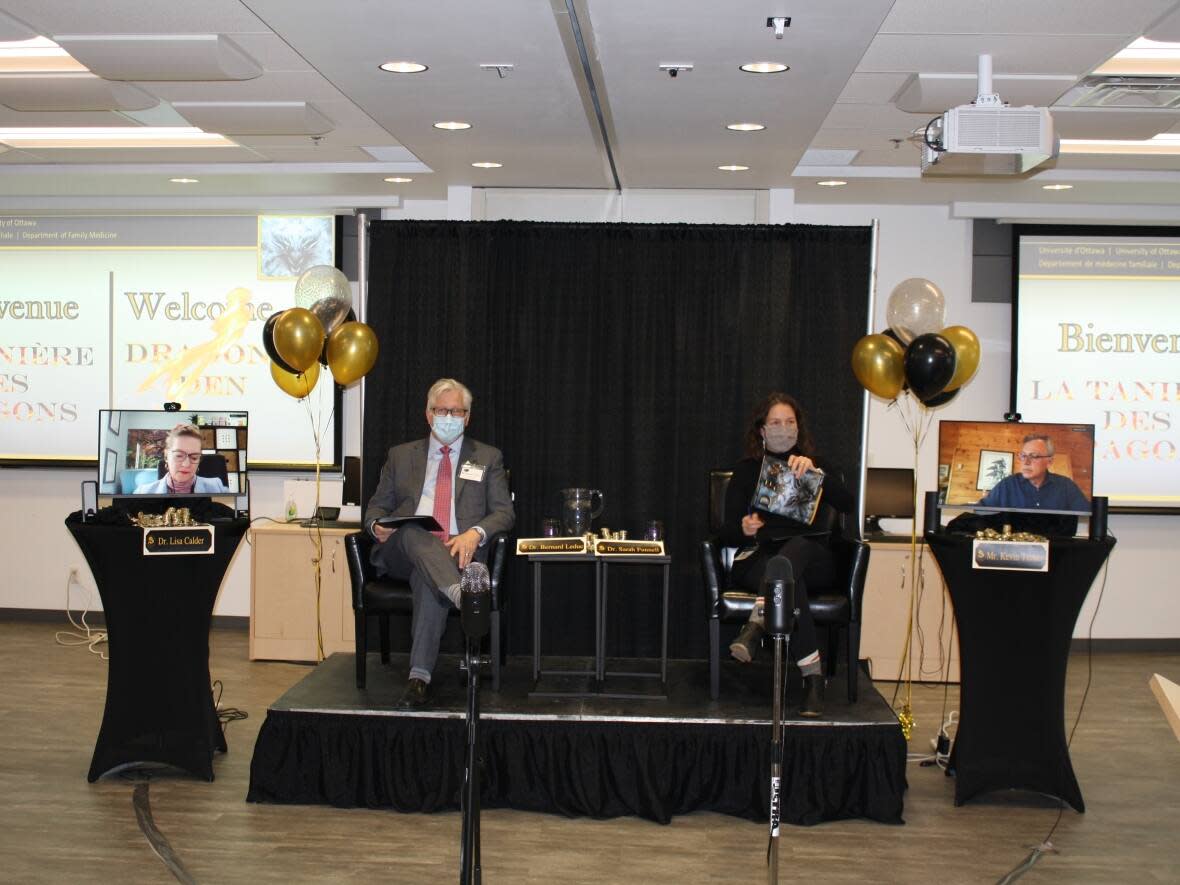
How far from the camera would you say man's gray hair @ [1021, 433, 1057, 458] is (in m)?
4.64

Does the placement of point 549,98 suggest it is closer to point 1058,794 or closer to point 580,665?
point 580,665

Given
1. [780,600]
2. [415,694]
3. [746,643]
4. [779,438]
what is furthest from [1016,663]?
[415,694]

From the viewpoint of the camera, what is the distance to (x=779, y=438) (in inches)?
205

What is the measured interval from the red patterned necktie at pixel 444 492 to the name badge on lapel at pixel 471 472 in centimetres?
10

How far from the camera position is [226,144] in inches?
243

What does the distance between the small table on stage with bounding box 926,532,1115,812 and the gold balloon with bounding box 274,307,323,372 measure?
9.65ft

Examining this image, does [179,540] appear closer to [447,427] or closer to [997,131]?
[447,427]

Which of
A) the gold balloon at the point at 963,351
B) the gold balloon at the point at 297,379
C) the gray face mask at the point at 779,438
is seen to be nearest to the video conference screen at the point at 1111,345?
the gold balloon at the point at 963,351

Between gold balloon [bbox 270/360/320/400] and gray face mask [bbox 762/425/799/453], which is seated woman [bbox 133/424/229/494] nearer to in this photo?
gold balloon [bbox 270/360/320/400]

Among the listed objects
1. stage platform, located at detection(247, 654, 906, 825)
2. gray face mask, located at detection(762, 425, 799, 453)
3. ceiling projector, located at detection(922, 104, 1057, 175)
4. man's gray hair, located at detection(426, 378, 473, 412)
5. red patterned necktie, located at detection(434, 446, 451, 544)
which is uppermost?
ceiling projector, located at detection(922, 104, 1057, 175)

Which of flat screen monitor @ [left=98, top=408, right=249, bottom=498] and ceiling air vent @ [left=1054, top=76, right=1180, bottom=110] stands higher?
ceiling air vent @ [left=1054, top=76, right=1180, bottom=110]

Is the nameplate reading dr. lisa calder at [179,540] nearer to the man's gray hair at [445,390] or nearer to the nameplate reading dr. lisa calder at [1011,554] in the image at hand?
the man's gray hair at [445,390]

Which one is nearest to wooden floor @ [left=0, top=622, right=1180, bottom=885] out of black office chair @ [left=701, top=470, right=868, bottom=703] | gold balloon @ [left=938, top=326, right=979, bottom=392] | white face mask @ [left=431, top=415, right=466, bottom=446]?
black office chair @ [left=701, top=470, right=868, bottom=703]

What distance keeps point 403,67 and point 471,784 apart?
2.90 m
